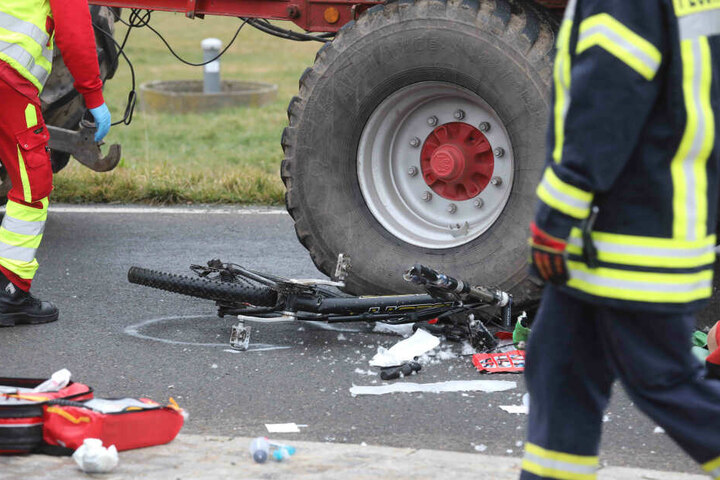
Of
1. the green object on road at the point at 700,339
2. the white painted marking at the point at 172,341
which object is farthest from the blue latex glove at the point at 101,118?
the green object on road at the point at 700,339

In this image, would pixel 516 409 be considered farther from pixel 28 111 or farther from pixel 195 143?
pixel 195 143

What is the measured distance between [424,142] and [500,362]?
116 centimetres

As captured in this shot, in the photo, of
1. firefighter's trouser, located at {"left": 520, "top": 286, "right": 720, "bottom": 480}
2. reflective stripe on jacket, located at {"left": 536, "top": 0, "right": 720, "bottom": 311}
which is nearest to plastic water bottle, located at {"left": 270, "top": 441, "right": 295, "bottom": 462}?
firefighter's trouser, located at {"left": 520, "top": 286, "right": 720, "bottom": 480}

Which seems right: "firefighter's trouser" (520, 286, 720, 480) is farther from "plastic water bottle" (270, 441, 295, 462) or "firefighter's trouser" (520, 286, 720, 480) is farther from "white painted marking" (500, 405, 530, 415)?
"white painted marking" (500, 405, 530, 415)

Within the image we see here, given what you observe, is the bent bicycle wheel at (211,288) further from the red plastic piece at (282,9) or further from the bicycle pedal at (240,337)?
the red plastic piece at (282,9)

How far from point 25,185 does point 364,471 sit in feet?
7.82

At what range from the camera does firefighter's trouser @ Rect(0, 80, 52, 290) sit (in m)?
5.04

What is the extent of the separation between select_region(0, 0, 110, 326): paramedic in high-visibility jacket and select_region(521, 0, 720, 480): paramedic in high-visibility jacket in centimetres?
281

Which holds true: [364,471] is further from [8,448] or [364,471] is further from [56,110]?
[56,110]

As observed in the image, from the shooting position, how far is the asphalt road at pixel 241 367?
3.95 meters

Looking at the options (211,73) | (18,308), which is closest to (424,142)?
(18,308)

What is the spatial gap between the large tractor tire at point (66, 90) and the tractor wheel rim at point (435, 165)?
6.88 ft

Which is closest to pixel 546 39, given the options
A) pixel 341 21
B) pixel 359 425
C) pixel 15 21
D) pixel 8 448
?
pixel 341 21

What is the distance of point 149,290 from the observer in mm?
5801
